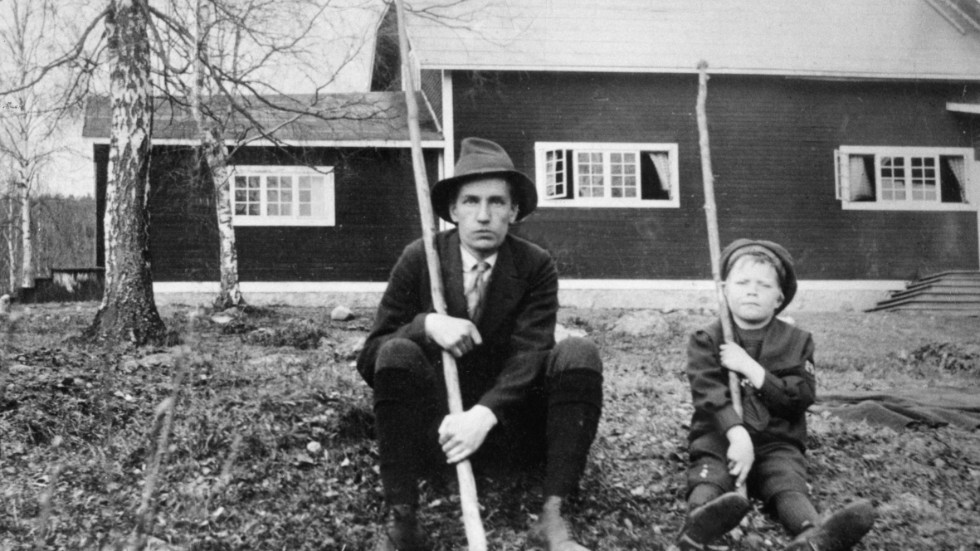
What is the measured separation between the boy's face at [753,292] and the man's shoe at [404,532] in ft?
5.24

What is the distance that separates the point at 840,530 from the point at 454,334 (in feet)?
4.72

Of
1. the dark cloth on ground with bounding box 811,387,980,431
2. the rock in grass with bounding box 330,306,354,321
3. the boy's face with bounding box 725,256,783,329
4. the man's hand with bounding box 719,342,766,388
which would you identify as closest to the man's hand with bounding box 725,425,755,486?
the man's hand with bounding box 719,342,766,388

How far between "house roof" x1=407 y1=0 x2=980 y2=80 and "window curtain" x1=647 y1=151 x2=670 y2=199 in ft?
4.53

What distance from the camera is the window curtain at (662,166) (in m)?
15.2

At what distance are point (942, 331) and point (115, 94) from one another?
10.7 meters

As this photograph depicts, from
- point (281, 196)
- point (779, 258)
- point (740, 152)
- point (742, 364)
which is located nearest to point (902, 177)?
point (740, 152)

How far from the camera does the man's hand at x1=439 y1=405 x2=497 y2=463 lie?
9.91ft

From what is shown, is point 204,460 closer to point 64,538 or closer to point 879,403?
point 64,538

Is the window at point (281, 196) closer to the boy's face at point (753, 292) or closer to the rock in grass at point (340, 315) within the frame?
the rock in grass at point (340, 315)

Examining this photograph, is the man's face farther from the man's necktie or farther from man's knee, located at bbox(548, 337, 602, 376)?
man's knee, located at bbox(548, 337, 602, 376)

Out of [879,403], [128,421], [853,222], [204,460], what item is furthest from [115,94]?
[853,222]

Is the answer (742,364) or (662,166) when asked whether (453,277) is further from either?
(662,166)

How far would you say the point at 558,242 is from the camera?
580 inches

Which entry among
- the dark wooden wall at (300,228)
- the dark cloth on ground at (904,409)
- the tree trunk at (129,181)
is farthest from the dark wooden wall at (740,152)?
the dark cloth on ground at (904,409)
